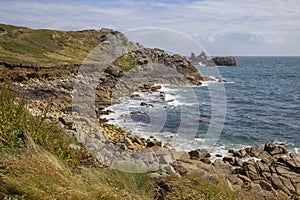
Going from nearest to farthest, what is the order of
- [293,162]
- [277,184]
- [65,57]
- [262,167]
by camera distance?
[277,184] < [262,167] < [293,162] < [65,57]

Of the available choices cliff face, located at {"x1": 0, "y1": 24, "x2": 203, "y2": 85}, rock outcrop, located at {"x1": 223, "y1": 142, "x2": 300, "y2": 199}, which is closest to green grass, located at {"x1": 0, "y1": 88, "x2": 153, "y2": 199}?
rock outcrop, located at {"x1": 223, "y1": 142, "x2": 300, "y2": 199}

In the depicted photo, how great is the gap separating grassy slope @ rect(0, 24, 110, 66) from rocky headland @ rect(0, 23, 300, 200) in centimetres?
→ 239

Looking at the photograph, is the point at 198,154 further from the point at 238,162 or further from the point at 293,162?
the point at 293,162

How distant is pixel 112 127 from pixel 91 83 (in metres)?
12.9

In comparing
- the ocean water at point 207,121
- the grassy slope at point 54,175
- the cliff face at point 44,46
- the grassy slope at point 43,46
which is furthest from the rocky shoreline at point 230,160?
the grassy slope at point 43,46

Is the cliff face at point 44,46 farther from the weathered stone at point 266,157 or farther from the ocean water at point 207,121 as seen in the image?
the weathered stone at point 266,157

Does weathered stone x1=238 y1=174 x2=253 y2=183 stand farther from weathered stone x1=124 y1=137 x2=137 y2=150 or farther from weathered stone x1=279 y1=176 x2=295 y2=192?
weathered stone x1=124 y1=137 x2=137 y2=150

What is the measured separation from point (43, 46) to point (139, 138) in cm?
3166

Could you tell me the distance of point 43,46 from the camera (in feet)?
147

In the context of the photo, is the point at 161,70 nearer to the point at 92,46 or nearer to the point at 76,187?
the point at 92,46

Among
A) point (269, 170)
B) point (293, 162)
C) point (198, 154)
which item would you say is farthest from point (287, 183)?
point (198, 154)

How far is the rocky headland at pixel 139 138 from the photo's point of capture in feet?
26.0

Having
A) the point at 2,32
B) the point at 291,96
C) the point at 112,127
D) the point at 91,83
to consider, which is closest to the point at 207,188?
the point at 112,127

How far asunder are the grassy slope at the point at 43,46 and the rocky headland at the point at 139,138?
94.3 inches
